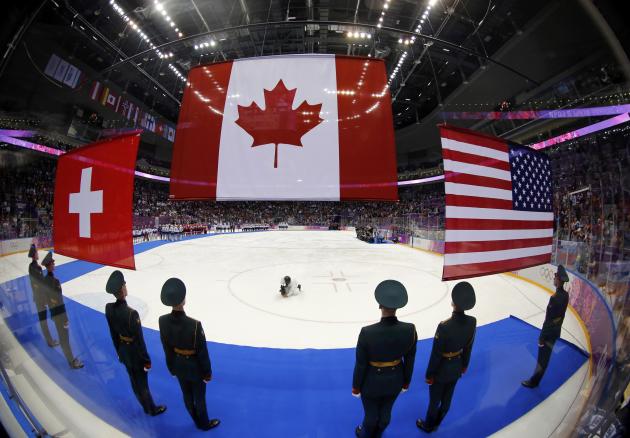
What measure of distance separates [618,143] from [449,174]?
0.79 m

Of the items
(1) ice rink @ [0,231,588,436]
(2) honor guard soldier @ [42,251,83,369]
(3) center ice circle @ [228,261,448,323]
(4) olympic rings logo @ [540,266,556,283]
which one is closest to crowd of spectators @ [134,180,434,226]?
(1) ice rink @ [0,231,588,436]

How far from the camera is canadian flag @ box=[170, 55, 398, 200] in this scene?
1.40 m

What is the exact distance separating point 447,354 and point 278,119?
7.29ft

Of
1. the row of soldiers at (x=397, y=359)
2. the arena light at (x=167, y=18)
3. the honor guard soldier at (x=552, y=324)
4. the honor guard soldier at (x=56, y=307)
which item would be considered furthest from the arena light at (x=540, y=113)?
the honor guard soldier at (x=56, y=307)

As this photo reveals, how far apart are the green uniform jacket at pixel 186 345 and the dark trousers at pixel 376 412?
1214 mm

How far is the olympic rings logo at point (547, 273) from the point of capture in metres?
4.76

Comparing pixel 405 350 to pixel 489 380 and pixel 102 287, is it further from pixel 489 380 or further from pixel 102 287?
pixel 102 287

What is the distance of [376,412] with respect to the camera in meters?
1.62

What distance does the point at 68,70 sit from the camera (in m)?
1.90

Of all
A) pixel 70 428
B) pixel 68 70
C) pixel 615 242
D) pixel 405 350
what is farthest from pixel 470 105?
pixel 70 428

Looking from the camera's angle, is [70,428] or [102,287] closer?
[70,428]

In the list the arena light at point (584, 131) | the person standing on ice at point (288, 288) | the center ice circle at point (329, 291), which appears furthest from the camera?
the person standing on ice at point (288, 288)

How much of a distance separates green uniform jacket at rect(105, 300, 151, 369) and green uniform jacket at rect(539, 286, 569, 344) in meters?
3.83

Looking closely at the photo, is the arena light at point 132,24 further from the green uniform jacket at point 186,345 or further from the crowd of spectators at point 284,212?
the crowd of spectators at point 284,212
